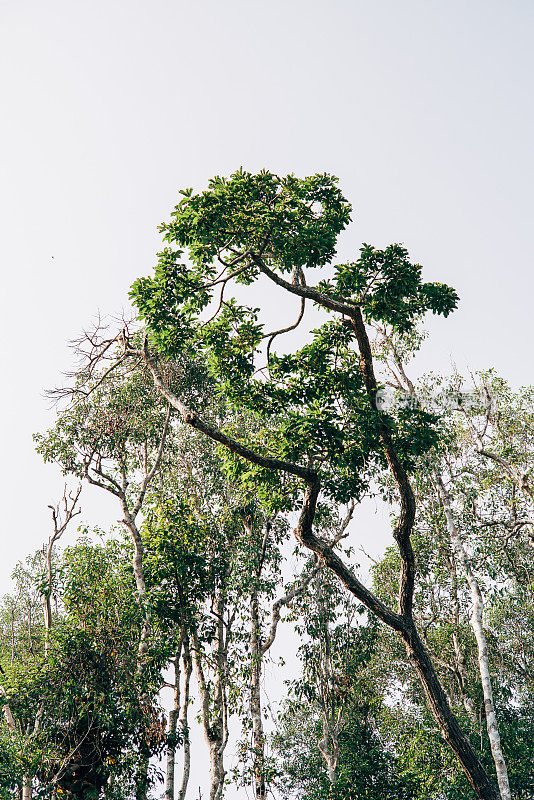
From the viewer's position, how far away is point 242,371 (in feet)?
29.9

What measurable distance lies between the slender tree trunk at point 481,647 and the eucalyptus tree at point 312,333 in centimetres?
665

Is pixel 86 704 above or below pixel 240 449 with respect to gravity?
below

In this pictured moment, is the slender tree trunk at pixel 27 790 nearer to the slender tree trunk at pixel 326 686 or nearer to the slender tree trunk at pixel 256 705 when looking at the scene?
the slender tree trunk at pixel 256 705

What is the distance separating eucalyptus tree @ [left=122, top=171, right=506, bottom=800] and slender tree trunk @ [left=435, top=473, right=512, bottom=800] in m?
6.65

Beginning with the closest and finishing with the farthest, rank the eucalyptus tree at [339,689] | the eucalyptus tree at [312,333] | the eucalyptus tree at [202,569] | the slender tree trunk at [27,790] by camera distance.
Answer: the eucalyptus tree at [312,333] → the slender tree trunk at [27,790] → the eucalyptus tree at [202,569] → the eucalyptus tree at [339,689]

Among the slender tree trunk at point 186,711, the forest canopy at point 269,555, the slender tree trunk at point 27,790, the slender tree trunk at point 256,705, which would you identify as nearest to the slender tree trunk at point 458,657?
the forest canopy at point 269,555

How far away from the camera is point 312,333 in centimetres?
911

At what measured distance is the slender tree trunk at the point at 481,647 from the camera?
14.7 meters

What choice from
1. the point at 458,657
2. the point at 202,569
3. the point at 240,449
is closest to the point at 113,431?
the point at 202,569

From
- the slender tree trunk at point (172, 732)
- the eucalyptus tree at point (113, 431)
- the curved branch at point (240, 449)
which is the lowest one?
the slender tree trunk at point (172, 732)

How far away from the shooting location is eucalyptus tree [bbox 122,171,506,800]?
8289mm

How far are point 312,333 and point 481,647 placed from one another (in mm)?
11039

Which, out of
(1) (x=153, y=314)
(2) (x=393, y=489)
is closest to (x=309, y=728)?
(2) (x=393, y=489)

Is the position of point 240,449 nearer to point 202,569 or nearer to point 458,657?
point 202,569
